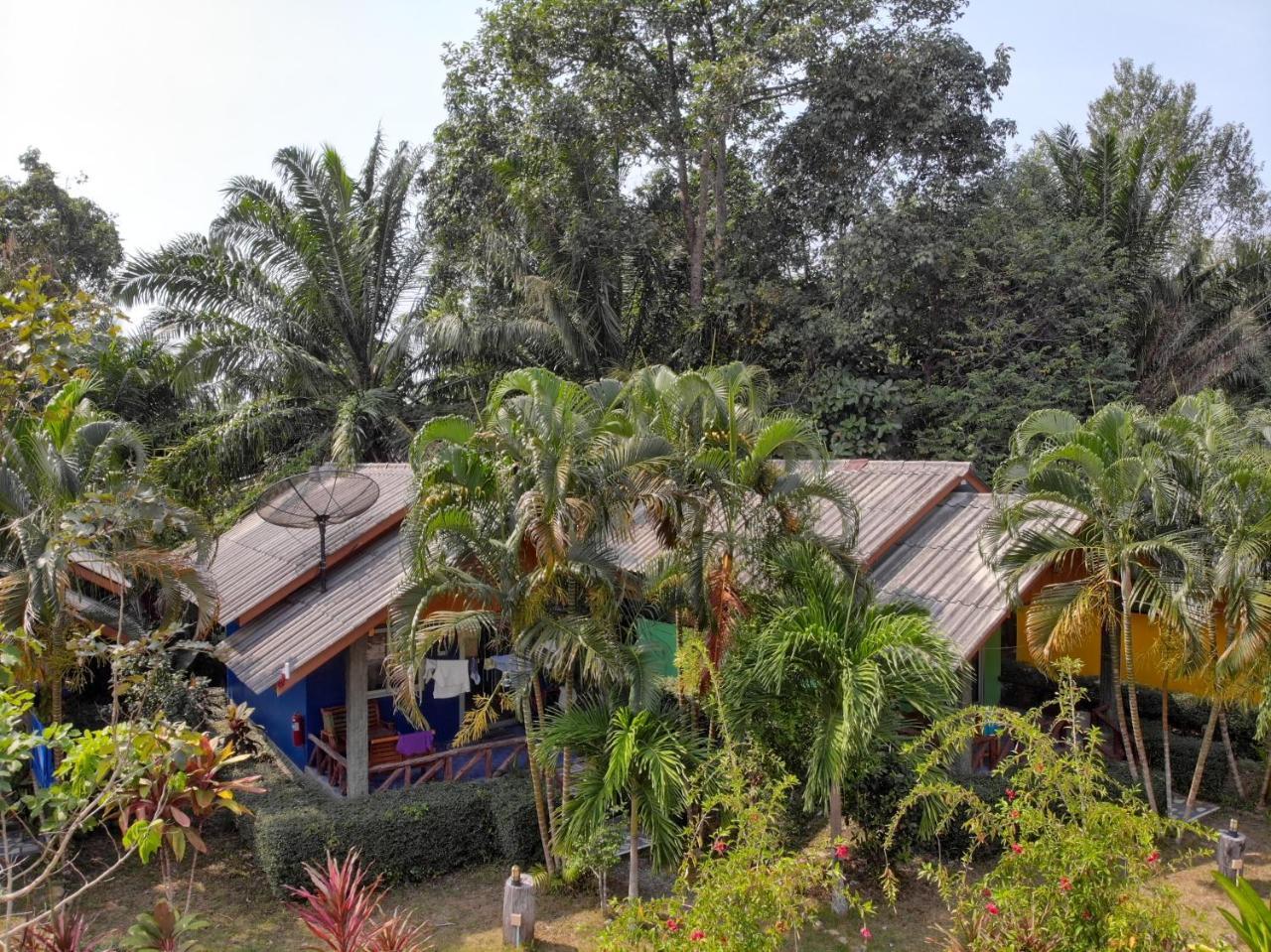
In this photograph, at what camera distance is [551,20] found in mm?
20094

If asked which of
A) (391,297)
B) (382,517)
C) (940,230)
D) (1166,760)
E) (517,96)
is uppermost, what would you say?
(517,96)

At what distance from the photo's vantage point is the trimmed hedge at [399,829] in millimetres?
8766

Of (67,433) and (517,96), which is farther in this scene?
(517,96)

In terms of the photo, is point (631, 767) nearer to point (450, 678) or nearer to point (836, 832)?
point (836, 832)

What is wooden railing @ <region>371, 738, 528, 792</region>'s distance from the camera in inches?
408

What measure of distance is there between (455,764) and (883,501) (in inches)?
230

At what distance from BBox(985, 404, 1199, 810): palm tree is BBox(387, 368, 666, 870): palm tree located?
158 inches

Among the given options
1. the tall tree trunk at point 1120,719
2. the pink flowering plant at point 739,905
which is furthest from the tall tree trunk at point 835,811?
the tall tree trunk at point 1120,719

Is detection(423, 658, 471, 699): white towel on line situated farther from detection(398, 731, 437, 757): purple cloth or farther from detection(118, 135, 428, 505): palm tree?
detection(118, 135, 428, 505): palm tree

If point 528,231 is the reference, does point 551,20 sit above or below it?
above

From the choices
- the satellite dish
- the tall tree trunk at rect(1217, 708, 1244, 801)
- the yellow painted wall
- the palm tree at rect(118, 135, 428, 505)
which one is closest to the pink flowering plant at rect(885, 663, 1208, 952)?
the yellow painted wall

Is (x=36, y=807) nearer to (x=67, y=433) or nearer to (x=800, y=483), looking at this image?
(x=800, y=483)

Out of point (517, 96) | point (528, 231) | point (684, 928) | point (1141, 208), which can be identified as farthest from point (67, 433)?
point (1141, 208)

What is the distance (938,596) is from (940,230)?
1114 centimetres
